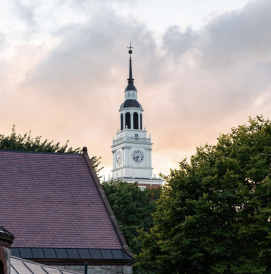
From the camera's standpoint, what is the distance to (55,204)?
30500 mm

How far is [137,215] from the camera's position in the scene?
2149 inches

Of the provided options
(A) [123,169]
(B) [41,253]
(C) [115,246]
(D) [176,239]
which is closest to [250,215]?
(D) [176,239]

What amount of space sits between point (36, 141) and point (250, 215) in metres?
24.4

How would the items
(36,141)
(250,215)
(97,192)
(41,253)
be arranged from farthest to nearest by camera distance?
(36,141)
(250,215)
(97,192)
(41,253)

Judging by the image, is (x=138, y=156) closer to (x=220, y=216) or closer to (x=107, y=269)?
(x=220, y=216)

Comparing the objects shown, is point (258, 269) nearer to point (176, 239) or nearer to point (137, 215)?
point (176, 239)

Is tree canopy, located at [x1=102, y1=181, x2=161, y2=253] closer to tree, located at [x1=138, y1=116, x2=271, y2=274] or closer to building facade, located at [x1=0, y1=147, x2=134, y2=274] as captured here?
tree, located at [x1=138, y1=116, x2=271, y2=274]

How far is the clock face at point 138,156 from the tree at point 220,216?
125907 mm

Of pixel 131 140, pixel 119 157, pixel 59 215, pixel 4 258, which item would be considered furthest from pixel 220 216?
pixel 119 157

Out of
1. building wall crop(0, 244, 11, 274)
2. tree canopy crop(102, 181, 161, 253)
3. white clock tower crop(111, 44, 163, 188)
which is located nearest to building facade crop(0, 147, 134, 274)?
building wall crop(0, 244, 11, 274)

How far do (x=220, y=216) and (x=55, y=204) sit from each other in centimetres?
941

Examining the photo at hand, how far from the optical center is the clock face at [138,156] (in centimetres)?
16262

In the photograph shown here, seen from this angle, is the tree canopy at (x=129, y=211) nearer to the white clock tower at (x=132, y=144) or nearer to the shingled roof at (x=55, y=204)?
the shingled roof at (x=55, y=204)

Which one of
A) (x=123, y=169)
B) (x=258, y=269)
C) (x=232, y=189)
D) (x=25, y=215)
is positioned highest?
(x=123, y=169)
